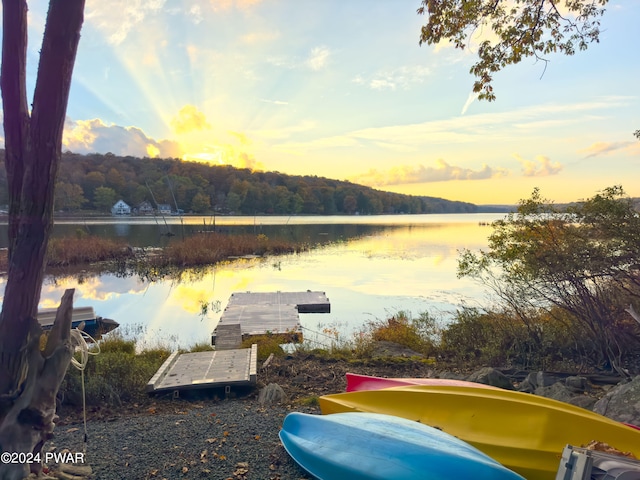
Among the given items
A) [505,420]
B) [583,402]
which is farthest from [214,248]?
[505,420]

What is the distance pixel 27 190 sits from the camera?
2.52 m

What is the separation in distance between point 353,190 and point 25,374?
84380mm

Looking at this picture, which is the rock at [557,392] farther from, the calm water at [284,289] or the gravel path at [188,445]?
the calm water at [284,289]

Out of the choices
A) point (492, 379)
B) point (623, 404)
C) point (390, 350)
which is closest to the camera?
point (623, 404)

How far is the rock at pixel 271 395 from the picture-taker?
15.7 feet

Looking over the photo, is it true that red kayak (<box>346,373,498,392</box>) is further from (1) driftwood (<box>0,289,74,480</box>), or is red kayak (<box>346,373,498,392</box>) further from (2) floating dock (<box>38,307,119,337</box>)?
(2) floating dock (<box>38,307,119,337</box>)

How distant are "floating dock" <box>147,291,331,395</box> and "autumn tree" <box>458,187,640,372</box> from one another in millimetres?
4277

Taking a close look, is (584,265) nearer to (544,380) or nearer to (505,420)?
(544,380)

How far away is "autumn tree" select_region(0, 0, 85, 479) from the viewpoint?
2518 mm

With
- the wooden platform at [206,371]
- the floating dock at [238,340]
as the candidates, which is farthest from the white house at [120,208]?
the wooden platform at [206,371]

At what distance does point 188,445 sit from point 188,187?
5516cm

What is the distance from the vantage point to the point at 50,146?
8.35 ft

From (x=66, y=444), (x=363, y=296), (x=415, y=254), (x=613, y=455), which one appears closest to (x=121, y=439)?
(x=66, y=444)

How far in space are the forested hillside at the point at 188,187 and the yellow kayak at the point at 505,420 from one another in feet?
162
